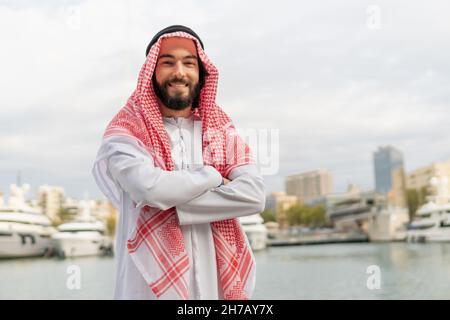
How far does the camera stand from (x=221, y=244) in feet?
3.98

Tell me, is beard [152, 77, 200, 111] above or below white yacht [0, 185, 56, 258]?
above

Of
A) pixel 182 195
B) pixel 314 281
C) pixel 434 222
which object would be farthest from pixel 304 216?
pixel 182 195

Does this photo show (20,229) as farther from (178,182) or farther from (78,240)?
(178,182)

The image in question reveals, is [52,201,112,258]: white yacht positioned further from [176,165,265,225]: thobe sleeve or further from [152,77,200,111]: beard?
[176,165,265,225]: thobe sleeve

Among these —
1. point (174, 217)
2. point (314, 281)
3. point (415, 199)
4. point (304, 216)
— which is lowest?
point (314, 281)

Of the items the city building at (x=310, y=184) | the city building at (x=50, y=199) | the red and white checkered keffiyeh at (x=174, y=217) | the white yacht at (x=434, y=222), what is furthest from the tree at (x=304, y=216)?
the red and white checkered keffiyeh at (x=174, y=217)

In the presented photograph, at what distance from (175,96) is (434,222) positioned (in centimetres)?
3340

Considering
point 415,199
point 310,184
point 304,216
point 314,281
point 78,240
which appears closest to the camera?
point 314,281

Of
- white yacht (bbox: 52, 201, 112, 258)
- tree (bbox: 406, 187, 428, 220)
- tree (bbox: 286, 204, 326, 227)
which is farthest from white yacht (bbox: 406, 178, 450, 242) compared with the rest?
white yacht (bbox: 52, 201, 112, 258)

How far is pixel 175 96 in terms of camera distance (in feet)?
4.13

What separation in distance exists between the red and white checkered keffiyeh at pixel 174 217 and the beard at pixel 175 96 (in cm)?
2

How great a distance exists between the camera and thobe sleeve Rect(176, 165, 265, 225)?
1.12 meters

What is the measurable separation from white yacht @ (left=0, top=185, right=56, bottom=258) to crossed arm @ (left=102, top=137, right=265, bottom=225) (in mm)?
27096
